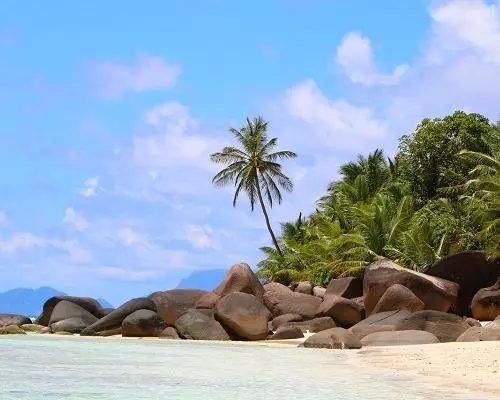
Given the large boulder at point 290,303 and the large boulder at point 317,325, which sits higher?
the large boulder at point 290,303

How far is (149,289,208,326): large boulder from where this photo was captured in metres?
27.7

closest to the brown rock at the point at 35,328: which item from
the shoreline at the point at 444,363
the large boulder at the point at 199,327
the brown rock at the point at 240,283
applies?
the brown rock at the point at 240,283

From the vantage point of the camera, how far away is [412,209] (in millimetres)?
35219

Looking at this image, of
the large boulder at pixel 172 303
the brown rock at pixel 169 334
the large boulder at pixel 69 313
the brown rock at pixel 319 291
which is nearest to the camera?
the brown rock at pixel 169 334

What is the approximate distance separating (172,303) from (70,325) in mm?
3875

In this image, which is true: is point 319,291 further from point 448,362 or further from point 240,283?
point 448,362

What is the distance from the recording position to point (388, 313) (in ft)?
76.7

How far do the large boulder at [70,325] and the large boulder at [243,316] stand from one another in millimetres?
6615

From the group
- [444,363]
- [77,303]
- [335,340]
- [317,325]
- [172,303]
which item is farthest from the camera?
[77,303]

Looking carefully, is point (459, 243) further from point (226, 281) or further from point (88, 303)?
point (88, 303)

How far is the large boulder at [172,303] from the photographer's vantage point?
1089 inches

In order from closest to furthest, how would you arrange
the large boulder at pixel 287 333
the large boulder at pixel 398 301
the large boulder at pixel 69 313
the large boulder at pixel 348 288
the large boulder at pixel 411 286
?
the large boulder at pixel 287 333, the large boulder at pixel 398 301, the large boulder at pixel 411 286, the large boulder at pixel 69 313, the large boulder at pixel 348 288

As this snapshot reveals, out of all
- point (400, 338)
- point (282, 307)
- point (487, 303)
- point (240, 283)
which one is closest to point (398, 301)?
point (487, 303)

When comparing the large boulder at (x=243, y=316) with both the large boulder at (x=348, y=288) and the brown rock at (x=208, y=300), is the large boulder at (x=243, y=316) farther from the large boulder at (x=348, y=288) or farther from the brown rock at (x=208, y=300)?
the large boulder at (x=348, y=288)
